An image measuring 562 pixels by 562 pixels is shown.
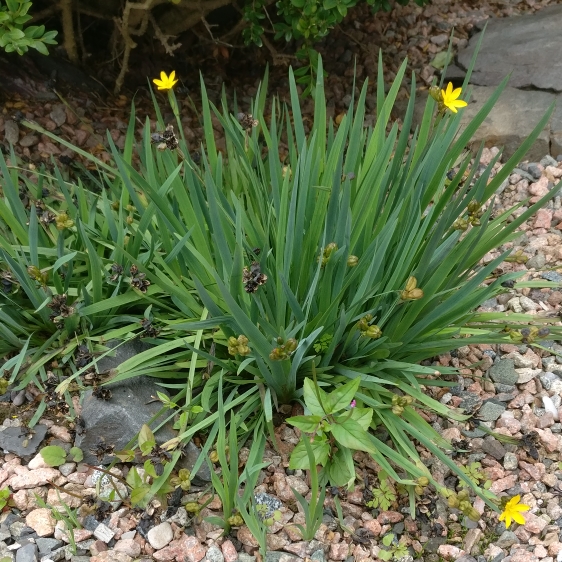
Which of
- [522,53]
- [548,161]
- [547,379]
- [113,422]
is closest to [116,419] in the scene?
[113,422]

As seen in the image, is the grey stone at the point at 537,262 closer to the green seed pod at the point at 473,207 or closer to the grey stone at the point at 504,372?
the grey stone at the point at 504,372

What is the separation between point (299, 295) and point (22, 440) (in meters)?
0.83

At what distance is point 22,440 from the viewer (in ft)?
5.34

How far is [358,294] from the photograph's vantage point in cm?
Result: 156

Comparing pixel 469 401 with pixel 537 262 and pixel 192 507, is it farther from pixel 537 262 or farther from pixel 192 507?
pixel 192 507

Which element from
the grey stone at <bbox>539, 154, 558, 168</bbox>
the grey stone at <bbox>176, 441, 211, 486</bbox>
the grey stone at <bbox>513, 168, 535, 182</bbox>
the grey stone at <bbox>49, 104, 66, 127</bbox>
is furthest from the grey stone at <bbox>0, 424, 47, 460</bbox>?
the grey stone at <bbox>539, 154, 558, 168</bbox>

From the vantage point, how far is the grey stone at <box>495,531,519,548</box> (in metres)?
1.50

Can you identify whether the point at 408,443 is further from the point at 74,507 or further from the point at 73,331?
the point at 73,331

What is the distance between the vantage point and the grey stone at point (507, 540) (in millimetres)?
1500

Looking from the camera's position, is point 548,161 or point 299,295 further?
point 548,161

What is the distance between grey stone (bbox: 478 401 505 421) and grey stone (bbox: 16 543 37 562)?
3.94 feet

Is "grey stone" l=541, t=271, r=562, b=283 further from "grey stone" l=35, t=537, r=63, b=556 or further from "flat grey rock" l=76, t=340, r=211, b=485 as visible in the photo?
"grey stone" l=35, t=537, r=63, b=556

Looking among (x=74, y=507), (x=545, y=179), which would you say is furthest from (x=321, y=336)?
(x=545, y=179)

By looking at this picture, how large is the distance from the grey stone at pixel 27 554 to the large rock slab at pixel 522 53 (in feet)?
9.45
